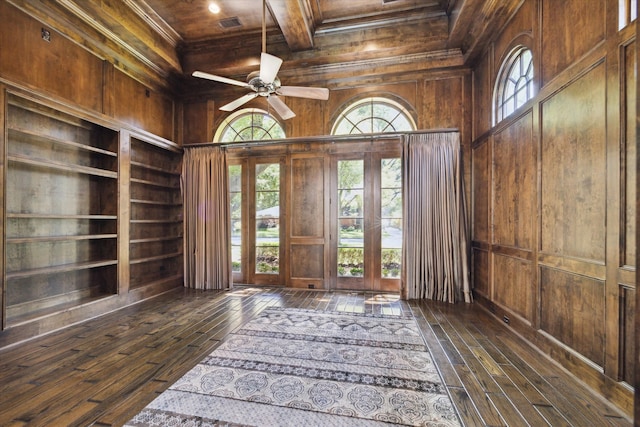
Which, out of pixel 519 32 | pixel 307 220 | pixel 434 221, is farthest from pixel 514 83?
pixel 307 220

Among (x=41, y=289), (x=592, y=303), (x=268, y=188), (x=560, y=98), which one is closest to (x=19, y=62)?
(x=41, y=289)

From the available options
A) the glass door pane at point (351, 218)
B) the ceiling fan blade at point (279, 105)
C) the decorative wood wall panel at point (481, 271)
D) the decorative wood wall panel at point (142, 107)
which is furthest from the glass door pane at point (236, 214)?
the decorative wood wall panel at point (481, 271)

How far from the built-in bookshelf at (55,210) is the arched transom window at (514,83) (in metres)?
5.09

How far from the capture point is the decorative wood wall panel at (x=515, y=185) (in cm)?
283

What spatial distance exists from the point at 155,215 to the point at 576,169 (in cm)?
558

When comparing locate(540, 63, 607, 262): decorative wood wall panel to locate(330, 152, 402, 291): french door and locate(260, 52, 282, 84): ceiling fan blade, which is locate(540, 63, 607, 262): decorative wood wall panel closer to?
locate(330, 152, 402, 291): french door

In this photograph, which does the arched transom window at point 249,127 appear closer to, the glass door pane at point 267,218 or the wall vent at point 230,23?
the glass door pane at point 267,218

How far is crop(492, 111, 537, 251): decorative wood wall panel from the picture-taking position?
2828 mm

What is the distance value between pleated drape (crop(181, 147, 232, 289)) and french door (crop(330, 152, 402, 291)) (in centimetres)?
190

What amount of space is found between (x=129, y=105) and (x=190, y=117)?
3.86ft

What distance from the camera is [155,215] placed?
4.93 metres

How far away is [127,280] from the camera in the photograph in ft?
13.2

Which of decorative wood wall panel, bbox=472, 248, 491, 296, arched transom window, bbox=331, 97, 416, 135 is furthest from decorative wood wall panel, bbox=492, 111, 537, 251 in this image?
arched transom window, bbox=331, 97, 416, 135

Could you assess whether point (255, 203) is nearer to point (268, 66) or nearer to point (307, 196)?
point (307, 196)
